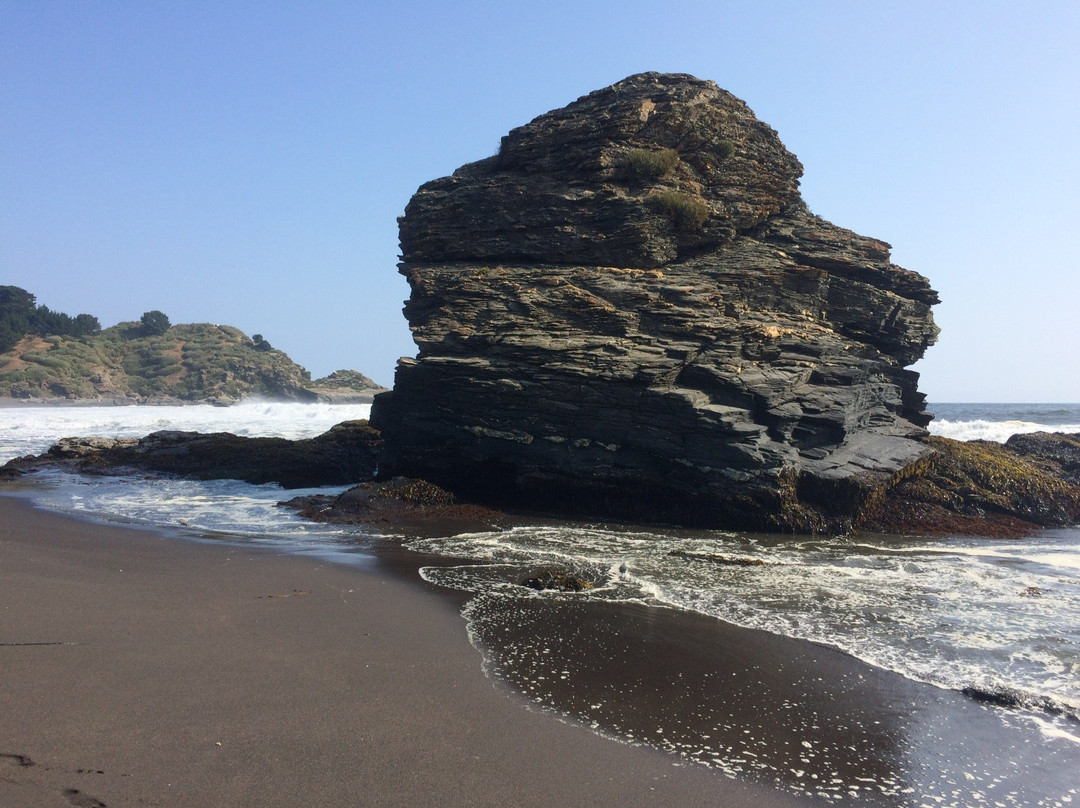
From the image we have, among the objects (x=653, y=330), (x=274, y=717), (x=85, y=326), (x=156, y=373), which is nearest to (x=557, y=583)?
(x=274, y=717)

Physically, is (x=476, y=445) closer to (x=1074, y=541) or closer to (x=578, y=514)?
(x=578, y=514)

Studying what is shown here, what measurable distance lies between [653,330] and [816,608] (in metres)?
7.40

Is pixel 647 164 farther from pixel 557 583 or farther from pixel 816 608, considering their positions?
pixel 816 608

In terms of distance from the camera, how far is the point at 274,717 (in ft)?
14.2

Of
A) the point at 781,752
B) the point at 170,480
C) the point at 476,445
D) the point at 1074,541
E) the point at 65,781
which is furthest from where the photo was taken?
the point at 170,480

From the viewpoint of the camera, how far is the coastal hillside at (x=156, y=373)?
72.9 meters

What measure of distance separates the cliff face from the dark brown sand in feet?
22.8

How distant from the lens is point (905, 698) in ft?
17.1

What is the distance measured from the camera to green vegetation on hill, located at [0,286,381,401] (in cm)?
7331

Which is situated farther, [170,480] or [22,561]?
[170,480]

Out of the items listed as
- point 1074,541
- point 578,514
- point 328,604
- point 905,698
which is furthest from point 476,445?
point 1074,541

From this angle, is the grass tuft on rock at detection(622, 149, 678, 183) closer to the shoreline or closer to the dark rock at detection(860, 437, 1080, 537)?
the dark rock at detection(860, 437, 1080, 537)

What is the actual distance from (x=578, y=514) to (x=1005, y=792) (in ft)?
33.2

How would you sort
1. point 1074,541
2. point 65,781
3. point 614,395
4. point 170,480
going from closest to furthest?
point 65,781 → point 1074,541 → point 614,395 → point 170,480
